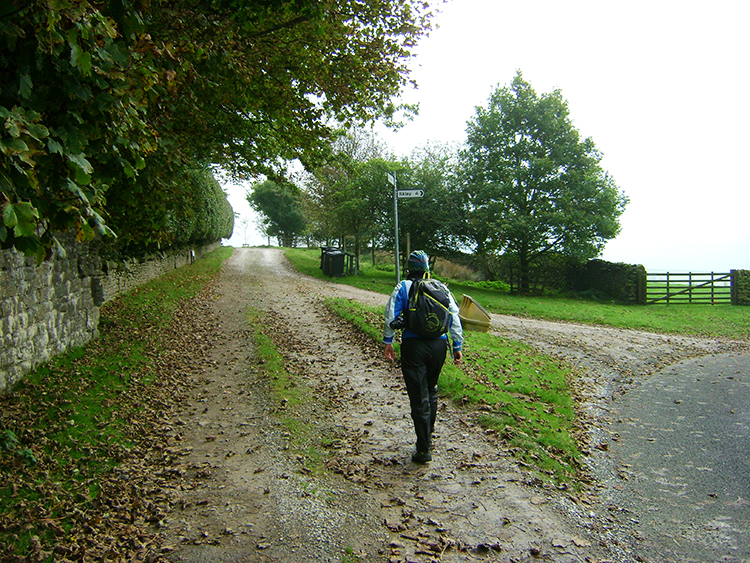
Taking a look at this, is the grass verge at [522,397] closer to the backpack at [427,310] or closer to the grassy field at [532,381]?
the grassy field at [532,381]

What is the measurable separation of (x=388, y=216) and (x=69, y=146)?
2577 centimetres

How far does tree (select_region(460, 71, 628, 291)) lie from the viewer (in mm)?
24719

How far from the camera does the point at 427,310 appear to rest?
17.2 ft

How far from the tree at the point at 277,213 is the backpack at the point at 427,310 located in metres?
61.1

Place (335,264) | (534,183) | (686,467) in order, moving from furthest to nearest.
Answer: (335,264) < (534,183) < (686,467)

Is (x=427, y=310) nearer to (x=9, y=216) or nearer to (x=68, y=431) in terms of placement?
(x=9, y=216)

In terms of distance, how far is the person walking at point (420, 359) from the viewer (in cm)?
528

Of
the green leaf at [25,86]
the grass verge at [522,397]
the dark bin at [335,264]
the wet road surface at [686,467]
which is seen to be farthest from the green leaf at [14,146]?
the dark bin at [335,264]

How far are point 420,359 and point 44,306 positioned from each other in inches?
246

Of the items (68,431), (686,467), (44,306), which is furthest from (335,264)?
(686,467)

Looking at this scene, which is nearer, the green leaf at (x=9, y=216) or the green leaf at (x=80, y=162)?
the green leaf at (x=9, y=216)

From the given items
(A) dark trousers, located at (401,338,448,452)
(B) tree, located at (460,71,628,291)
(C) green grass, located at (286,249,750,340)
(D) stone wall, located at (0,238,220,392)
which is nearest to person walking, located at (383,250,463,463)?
(A) dark trousers, located at (401,338,448,452)

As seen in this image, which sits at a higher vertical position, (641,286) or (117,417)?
(641,286)

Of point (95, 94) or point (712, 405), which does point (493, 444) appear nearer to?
point (712, 405)
